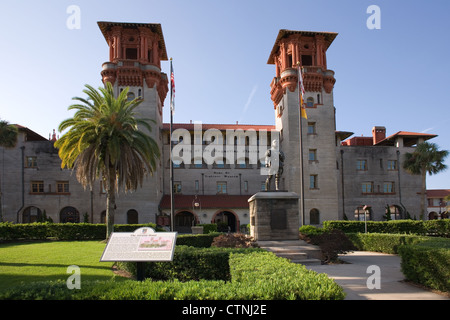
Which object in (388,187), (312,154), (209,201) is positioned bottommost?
(209,201)

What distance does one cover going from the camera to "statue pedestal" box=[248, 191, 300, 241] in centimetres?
1834

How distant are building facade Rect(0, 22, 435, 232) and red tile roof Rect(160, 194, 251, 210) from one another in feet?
0.45

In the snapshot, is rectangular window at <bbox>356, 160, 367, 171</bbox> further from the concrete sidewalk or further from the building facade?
the concrete sidewalk

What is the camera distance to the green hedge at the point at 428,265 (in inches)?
396

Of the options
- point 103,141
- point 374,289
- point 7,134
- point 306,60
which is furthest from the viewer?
point 306,60

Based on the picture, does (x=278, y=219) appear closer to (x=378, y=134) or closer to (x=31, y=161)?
(x=31, y=161)

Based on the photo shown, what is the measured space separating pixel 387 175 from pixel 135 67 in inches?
1453

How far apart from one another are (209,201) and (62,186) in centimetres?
1900

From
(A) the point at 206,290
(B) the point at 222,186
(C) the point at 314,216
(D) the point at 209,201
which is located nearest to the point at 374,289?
(A) the point at 206,290

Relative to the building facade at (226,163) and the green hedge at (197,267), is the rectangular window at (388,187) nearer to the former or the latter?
the building facade at (226,163)

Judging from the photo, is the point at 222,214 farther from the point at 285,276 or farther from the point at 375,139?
the point at 285,276

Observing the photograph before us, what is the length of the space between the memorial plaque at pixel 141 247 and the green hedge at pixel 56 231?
71.8 ft

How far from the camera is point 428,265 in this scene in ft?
35.6

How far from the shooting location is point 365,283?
11.6 metres
